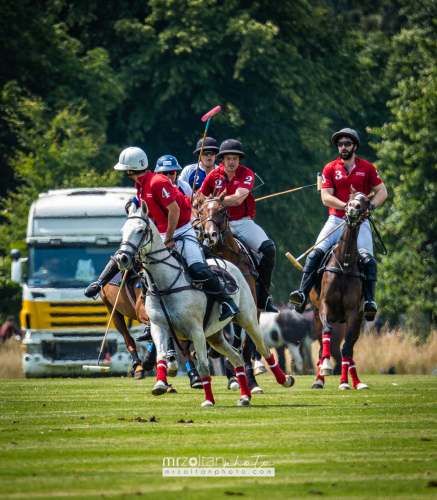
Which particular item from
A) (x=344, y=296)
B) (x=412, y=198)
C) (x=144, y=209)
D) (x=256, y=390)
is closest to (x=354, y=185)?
(x=344, y=296)

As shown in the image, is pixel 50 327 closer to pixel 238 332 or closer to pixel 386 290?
pixel 238 332

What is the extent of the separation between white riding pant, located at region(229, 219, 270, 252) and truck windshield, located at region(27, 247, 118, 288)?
611 centimetres

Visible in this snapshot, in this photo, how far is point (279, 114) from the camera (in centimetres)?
2964

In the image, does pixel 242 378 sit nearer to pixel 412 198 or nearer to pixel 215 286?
pixel 215 286

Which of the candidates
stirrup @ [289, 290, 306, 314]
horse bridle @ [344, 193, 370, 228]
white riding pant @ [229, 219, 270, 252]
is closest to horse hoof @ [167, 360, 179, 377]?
white riding pant @ [229, 219, 270, 252]

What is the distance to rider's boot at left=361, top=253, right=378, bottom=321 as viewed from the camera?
1369cm

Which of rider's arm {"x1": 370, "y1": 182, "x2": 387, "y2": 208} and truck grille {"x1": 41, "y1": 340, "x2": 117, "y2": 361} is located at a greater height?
rider's arm {"x1": 370, "y1": 182, "x2": 387, "y2": 208}

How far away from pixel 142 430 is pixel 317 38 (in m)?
24.6

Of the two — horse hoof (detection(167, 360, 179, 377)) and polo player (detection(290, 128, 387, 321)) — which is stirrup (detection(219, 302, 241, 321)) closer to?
horse hoof (detection(167, 360, 179, 377))

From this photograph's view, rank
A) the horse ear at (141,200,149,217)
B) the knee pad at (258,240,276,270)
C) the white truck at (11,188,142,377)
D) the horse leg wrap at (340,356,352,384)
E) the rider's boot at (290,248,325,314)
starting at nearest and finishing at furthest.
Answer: the horse ear at (141,200,149,217), the horse leg wrap at (340,356,352,384), the knee pad at (258,240,276,270), the rider's boot at (290,248,325,314), the white truck at (11,188,142,377)

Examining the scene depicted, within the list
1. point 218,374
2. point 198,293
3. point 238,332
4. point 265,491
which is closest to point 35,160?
point 218,374

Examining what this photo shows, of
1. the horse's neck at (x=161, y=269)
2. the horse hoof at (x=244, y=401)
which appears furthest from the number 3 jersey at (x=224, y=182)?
the horse hoof at (x=244, y=401)

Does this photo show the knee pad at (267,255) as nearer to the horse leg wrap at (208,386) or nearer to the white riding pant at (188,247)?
the white riding pant at (188,247)

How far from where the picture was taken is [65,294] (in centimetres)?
1906
